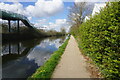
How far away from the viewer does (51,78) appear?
5.54 meters

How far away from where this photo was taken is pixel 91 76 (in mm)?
5883

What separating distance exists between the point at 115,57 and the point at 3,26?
1125 inches

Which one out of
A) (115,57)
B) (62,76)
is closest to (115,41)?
(115,57)

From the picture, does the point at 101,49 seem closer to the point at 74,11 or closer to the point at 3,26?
the point at 3,26

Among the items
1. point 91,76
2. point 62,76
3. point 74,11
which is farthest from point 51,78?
point 74,11

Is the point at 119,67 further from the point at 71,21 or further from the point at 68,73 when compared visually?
the point at 71,21

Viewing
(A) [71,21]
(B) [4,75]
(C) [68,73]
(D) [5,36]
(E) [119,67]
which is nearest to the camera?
(E) [119,67]

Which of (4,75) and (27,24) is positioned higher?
(27,24)

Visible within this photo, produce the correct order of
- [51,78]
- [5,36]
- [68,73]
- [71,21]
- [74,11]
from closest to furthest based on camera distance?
1. [51,78]
2. [68,73]
3. [5,36]
4. [74,11]
5. [71,21]

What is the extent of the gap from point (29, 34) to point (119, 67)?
34.5 metres

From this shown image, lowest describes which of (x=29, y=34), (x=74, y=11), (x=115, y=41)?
(x=29, y=34)

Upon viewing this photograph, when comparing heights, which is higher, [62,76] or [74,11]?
[74,11]

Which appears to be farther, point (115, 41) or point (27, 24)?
point (27, 24)

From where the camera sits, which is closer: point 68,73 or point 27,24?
point 68,73
